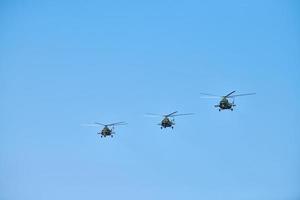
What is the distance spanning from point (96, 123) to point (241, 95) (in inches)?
1149

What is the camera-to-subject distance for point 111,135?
12812 centimetres

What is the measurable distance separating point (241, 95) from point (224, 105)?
3.92 metres

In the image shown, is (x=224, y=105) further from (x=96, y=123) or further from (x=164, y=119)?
(x=96, y=123)

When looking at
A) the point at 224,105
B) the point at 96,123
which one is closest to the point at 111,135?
the point at 96,123

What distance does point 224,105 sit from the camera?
118125 millimetres

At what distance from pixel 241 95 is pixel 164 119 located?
15.3 metres

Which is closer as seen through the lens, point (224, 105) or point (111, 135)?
point (224, 105)

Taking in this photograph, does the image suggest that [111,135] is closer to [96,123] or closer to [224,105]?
[96,123]

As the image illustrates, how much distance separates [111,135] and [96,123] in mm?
3763

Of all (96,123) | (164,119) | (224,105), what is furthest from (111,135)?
(224,105)

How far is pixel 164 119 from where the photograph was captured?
122000 millimetres

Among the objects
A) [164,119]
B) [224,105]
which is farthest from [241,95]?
[164,119]

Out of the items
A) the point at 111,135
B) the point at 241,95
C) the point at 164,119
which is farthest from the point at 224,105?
the point at 111,135

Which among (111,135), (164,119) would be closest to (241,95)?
(164,119)
